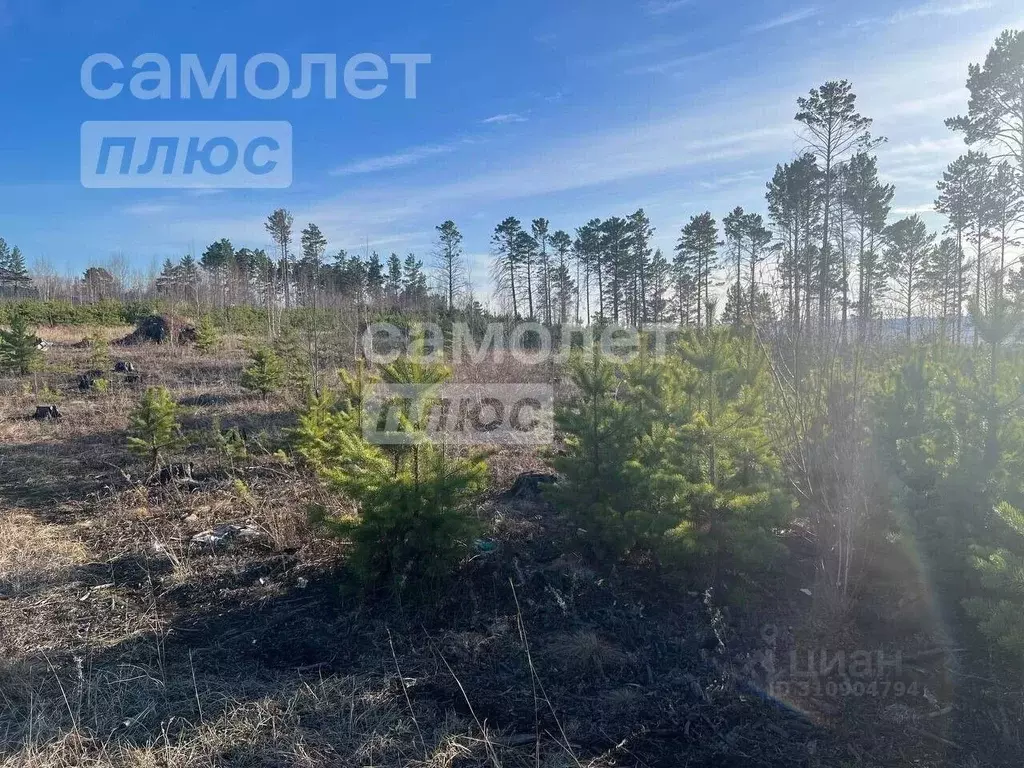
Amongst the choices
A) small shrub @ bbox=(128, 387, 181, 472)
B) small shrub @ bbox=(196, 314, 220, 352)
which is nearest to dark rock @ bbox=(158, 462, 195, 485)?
small shrub @ bbox=(128, 387, 181, 472)

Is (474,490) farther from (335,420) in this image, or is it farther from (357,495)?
(335,420)

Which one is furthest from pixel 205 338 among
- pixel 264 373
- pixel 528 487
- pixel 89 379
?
pixel 528 487

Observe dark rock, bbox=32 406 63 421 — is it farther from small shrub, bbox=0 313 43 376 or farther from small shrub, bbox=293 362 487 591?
small shrub, bbox=293 362 487 591

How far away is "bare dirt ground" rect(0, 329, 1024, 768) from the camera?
9.60 feet

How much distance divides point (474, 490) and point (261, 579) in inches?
77.3

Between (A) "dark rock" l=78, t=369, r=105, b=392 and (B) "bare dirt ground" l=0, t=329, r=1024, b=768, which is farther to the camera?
(A) "dark rock" l=78, t=369, r=105, b=392

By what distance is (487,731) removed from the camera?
3.04 meters

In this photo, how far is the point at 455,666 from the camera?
12.1ft

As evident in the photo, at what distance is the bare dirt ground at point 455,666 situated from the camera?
9.60 ft

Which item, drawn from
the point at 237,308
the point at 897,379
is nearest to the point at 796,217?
the point at 897,379

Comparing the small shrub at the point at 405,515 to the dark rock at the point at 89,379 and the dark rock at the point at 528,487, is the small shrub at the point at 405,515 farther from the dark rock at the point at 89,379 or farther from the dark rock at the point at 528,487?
the dark rock at the point at 89,379

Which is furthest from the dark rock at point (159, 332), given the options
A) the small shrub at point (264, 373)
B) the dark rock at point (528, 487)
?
the dark rock at point (528, 487)

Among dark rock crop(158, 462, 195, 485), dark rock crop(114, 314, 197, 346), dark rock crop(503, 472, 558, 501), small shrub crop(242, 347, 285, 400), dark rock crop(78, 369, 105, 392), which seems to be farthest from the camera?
dark rock crop(114, 314, 197, 346)

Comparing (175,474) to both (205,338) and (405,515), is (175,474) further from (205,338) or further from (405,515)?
(205,338)
